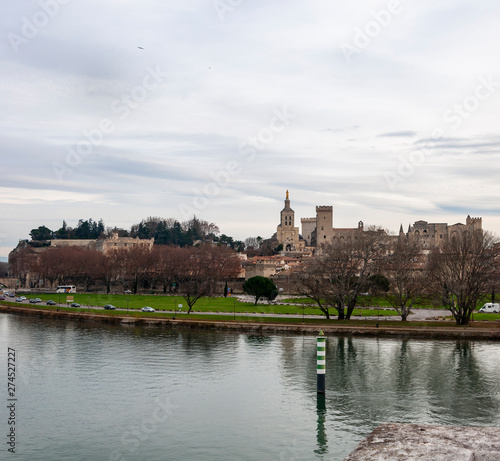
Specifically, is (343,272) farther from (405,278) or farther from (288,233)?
(288,233)

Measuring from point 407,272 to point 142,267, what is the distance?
58.5m

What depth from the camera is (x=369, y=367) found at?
2831 cm

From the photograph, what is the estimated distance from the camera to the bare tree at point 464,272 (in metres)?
43.8

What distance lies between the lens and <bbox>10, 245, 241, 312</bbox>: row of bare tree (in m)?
91.3

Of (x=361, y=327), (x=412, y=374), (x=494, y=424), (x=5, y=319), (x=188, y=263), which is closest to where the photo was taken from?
(x=494, y=424)

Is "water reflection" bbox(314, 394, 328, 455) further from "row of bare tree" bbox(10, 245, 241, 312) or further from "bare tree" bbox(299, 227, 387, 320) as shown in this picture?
"row of bare tree" bbox(10, 245, 241, 312)

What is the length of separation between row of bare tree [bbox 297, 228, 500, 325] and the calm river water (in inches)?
300

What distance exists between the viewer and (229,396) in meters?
22.3

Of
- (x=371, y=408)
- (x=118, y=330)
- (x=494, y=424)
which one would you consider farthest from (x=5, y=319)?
(x=494, y=424)

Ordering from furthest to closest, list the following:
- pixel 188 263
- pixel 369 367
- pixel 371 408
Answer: pixel 188 263, pixel 369 367, pixel 371 408

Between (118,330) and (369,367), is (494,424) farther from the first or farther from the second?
(118,330)

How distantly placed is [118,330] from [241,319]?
9.60 metres

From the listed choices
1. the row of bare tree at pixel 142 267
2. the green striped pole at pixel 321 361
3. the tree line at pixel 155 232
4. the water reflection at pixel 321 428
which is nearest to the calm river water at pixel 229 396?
the water reflection at pixel 321 428

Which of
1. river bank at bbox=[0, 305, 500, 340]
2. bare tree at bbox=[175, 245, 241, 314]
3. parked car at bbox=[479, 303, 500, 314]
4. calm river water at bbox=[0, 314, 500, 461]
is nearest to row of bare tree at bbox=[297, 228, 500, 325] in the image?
river bank at bbox=[0, 305, 500, 340]
